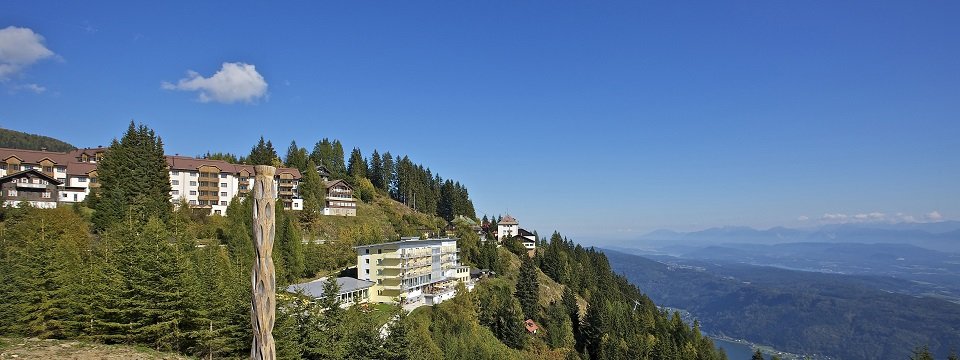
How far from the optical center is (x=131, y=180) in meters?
47.9

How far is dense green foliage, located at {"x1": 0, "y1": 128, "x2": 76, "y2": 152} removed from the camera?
137125 millimetres

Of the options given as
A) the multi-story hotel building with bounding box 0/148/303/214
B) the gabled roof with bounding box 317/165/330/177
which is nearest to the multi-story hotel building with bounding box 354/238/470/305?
the multi-story hotel building with bounding box 0/148/303/214

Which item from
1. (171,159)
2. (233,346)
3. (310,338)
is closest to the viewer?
(233,346)

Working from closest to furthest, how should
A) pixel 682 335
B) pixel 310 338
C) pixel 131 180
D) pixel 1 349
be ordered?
pixel 1 349
pixel 310 338
pixel 131 180
pixel 682 335

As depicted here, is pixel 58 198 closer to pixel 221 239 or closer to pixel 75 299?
pixel 221 239

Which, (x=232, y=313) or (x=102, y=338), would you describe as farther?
(x=232, y=313)

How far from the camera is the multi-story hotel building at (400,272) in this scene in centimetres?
5194

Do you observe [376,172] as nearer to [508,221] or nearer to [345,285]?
[508,221]

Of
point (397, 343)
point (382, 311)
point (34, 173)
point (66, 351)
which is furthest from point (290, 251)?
point (66, 351)

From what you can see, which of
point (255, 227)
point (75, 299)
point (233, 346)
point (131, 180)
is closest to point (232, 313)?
point (233, 346)

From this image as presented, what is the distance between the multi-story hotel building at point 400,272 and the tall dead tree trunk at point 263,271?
144 ft

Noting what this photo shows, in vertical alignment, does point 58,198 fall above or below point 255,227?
above

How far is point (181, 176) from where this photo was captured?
64.1 m

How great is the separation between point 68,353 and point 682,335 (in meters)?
79.3
